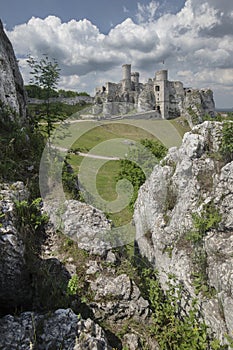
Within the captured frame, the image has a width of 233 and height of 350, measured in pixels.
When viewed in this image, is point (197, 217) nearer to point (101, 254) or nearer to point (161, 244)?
point (161, 244)

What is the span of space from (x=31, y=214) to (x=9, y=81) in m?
6.82

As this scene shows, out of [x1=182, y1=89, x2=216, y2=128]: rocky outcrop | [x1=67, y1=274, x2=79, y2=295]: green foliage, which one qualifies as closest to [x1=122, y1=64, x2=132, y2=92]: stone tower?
[x1=182, y1=89, x2=216, y2=128]: rocky outcrop

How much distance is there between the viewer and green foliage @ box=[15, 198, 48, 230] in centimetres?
586

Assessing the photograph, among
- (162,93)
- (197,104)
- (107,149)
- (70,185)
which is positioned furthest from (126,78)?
(70,185)

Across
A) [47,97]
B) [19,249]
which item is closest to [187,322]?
[19,249]

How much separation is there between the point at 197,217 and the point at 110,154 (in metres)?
28.0

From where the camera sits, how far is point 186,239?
6098mm

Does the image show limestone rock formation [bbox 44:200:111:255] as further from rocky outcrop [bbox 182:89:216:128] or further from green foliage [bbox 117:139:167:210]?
rocky outcrop [bbox 182:89:216:128]

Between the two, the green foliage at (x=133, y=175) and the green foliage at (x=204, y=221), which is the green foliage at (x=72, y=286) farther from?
the green foliage at (x=133, y=175)

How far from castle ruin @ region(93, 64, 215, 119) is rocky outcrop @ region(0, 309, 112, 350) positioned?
62672mm

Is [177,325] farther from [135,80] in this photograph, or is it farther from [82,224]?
[135,80]

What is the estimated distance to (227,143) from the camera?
20.5 feet

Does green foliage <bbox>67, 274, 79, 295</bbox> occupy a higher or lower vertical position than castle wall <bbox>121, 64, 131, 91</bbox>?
lower

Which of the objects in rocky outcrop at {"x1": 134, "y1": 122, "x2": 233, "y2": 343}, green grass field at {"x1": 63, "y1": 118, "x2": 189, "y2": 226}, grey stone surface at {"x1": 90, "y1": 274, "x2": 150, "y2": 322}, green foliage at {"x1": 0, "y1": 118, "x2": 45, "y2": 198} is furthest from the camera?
green grass field at {"x1": 63, "y1": 118, "x2": 189, "y2": 226}
